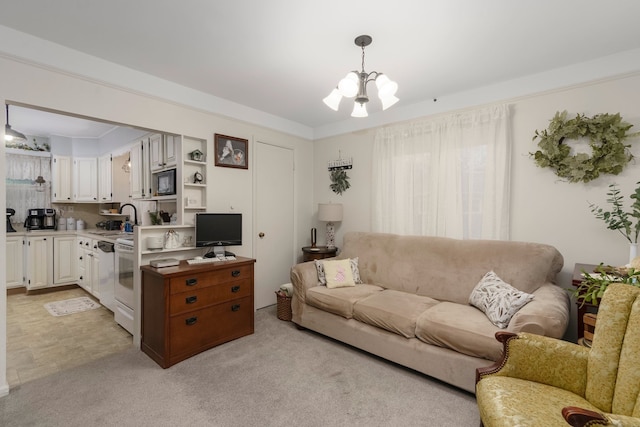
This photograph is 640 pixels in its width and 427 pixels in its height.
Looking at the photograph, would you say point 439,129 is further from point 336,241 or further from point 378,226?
point 336,241

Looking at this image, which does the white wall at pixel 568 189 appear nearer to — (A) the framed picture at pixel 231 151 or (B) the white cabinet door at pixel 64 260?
(A) the framed picture at pixel 231 151

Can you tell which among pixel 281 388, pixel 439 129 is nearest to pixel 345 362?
pixel 281 388

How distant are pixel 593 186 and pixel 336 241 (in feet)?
9.30

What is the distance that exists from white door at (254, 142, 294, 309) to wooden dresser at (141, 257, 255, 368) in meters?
0.80

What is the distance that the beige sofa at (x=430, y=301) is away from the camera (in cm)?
205

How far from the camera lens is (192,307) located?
2.64 metres

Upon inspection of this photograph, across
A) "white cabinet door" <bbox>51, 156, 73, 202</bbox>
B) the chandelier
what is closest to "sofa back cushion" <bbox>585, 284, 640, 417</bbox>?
the chandelier

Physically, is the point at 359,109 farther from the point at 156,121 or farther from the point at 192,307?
the point at 192,307

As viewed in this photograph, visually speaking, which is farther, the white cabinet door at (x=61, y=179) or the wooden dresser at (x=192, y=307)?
the white cabinet door at (x=61, y=179)

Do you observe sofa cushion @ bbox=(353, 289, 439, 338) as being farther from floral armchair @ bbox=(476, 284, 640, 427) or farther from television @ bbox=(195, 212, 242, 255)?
television @ bbox=(195, 212, 242, 255)

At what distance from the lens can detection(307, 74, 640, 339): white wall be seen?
2.38 metres

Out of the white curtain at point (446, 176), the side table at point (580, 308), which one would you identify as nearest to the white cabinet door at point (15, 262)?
the white curtain at point (446, 176)

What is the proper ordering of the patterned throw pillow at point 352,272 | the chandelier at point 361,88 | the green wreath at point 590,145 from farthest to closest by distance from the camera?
the patterned throw pillow at point 352,272, the green wreath at point 590,145, the chandelier at point 361,88

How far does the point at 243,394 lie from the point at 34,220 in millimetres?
5039
